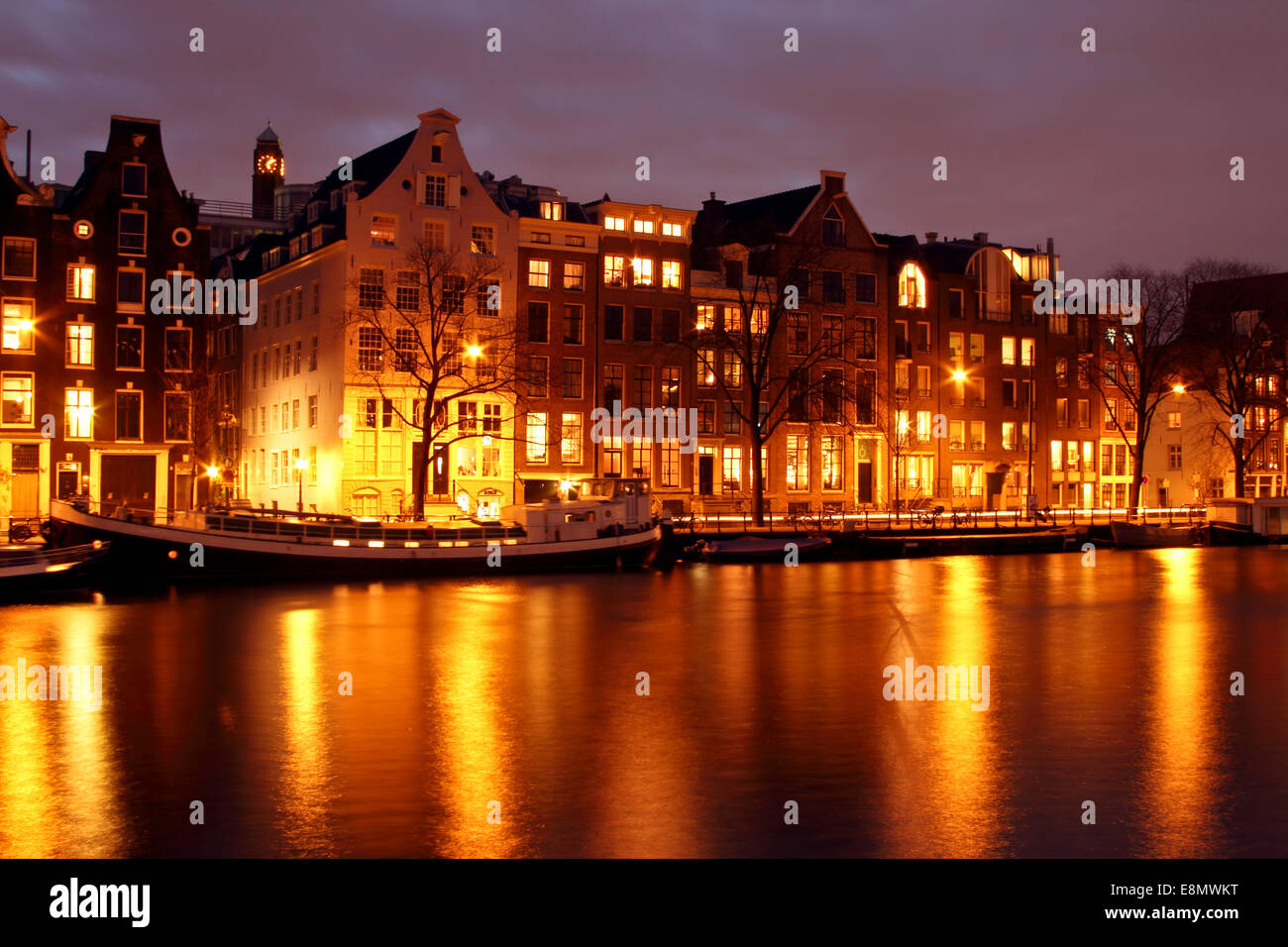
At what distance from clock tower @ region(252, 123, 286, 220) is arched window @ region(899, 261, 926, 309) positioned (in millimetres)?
57855

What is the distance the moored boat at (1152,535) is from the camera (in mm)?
82125

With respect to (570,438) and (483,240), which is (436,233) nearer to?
(483,240)

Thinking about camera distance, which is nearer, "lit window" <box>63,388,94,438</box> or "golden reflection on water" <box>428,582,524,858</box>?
"golden reflection on water" <box>428,582,524,858</box>

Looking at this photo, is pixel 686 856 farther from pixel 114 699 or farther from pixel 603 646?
pixel 603 646

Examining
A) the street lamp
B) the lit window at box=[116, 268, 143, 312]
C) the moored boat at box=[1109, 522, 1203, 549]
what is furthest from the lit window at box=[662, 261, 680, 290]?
the lit window at box=[116, 268, 143, 312]

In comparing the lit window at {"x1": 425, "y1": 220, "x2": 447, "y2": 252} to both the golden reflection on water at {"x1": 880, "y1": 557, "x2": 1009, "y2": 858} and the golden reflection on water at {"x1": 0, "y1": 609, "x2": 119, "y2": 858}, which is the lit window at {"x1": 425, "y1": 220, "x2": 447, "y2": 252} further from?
the golden reflection on water at {"x1": 0, "y1": 609, "x2": 119, "y2": 858}

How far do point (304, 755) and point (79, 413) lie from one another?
190ft

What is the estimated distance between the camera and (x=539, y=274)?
7988 cm

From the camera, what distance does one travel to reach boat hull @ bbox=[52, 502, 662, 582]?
5050cm

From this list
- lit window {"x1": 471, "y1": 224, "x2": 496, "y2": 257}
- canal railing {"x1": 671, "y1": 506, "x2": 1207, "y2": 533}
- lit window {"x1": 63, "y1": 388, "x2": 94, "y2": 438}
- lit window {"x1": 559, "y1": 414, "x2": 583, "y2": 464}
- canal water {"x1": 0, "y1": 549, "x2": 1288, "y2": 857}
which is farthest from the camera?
lit window {"x1": 559, "y1": 414, "x2": 583, "y2": 464}

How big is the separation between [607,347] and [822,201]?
19497 millimetres

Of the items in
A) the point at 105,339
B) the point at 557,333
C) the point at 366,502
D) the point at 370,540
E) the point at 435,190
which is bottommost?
the point at 370,540

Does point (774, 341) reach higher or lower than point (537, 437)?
higher

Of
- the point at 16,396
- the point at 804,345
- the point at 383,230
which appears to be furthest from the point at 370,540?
the point at 804,345
